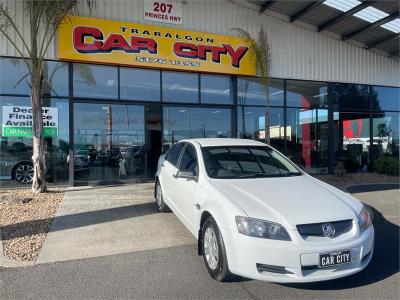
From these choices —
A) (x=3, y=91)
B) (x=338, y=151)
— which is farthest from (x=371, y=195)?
(x=3, y=91)

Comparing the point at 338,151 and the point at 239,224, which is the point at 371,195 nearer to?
the point at 338,151

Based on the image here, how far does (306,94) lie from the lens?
46.5 feet

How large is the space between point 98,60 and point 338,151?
980cm

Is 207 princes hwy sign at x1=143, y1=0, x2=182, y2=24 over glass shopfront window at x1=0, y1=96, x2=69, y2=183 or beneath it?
over

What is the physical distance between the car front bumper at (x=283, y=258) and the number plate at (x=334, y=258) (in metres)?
0.04

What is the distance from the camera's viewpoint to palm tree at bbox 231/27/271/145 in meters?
12.5

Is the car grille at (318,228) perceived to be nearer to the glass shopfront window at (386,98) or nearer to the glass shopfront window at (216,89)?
the glass shopfront window at (216,89)

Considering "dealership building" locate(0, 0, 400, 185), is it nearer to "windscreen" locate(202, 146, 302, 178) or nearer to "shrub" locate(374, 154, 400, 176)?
"shrub" locate(374, 154, 400, 176)

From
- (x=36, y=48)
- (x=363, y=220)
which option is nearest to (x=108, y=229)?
(x=363, y=220)

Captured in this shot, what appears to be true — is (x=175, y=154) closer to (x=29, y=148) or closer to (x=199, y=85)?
(x=29, y=148)

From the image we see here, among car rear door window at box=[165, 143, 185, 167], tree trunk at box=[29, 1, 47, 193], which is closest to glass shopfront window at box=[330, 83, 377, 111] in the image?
car rear door window at box=[165, 143, 185, 167]

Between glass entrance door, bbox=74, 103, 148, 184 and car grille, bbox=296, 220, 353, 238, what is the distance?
28.2ft

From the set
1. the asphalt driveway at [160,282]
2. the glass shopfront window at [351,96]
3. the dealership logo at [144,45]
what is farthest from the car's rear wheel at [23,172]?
the glass shopfront window at [351,96]

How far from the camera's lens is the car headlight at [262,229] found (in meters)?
3.63
